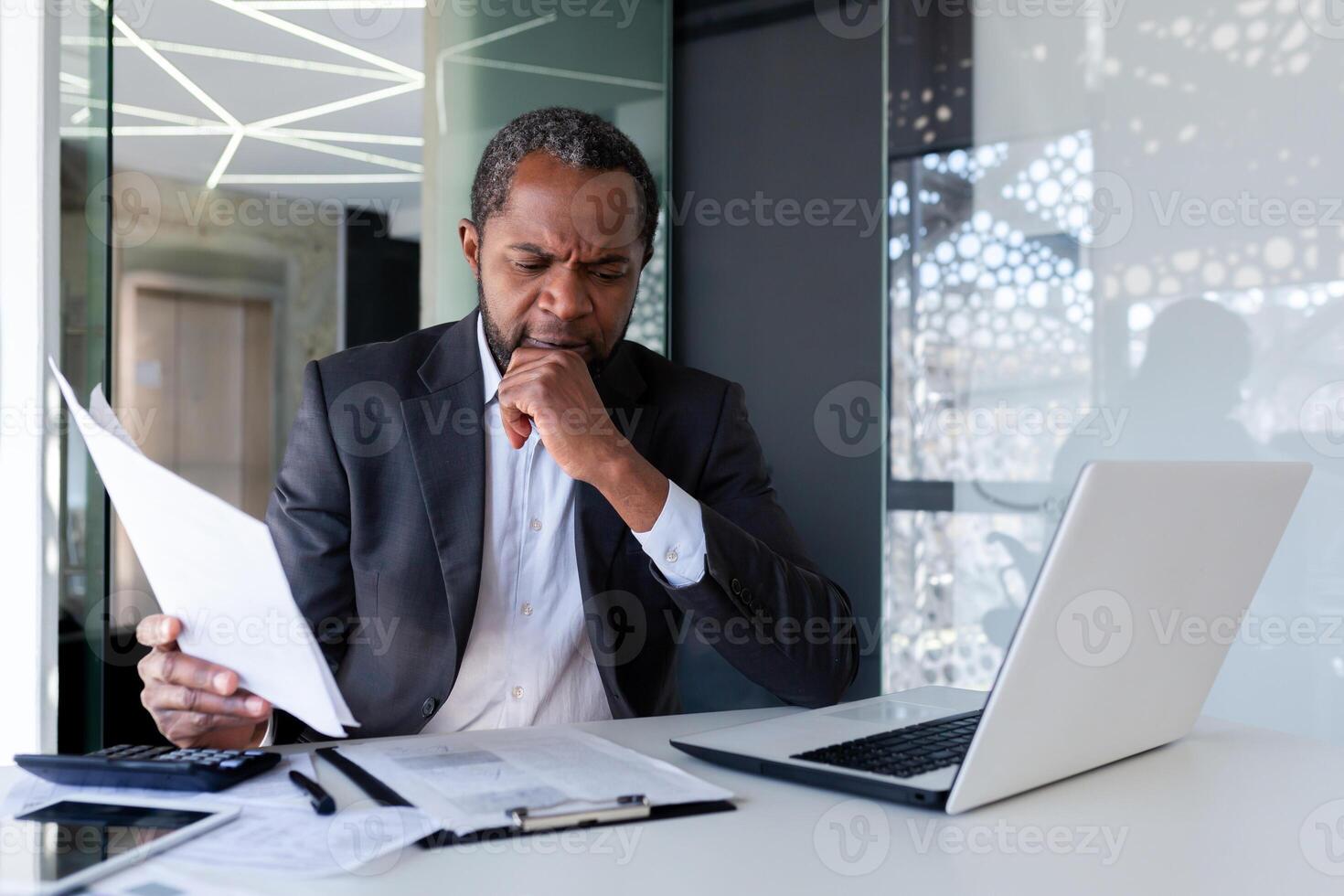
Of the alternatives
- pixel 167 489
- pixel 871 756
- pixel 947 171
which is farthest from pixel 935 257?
pixel 167 489

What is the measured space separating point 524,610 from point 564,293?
469 millimetres

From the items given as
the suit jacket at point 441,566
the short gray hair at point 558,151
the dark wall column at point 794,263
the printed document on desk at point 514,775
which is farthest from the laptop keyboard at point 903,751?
the dark wall column at point 794,263

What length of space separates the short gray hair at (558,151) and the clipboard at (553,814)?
1.01m

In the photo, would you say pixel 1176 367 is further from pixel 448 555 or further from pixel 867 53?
pixel 448 555

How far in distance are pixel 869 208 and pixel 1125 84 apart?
0.79 meters

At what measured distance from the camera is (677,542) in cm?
149

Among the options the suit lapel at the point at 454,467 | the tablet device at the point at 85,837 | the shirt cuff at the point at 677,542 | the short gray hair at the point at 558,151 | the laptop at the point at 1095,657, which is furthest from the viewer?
the short gray hair at the point at 558,151

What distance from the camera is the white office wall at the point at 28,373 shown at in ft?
7.61

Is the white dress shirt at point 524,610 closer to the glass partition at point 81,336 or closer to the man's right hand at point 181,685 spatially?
the man's right hand at point 181,685

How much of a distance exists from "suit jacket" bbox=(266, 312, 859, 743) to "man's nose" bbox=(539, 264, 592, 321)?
194mm

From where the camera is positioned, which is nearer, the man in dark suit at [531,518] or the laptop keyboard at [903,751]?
the laptop keyboard at [903,751]

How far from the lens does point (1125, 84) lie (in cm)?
306

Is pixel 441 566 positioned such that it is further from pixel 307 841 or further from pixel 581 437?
pixel 307 841

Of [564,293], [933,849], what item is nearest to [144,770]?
[933,849]
